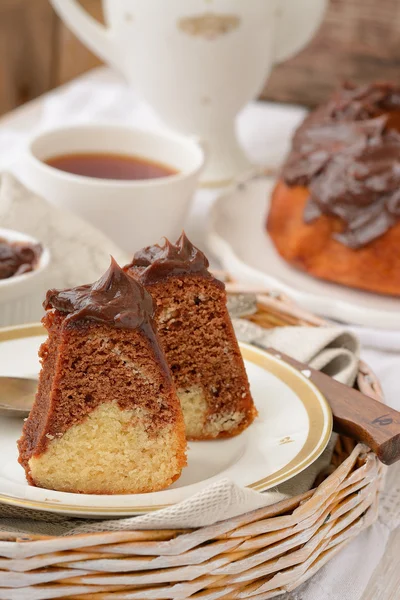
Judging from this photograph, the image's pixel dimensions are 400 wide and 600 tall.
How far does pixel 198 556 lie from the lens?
2.55 ft

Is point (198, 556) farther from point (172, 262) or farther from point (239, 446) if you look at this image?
point (172, 262)

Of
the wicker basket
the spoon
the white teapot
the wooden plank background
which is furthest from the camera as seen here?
the wooden plank background

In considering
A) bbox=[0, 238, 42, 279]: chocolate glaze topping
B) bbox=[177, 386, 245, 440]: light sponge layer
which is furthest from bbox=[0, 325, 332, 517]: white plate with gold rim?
bbox=[0, 238, 42, 279]: chocolate glaze topping

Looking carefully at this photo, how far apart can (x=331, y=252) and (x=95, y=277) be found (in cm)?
42

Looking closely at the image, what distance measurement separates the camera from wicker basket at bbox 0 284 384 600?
2.48 feet

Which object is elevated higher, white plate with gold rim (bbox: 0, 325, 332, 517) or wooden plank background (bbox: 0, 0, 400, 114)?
white plate with gold rim (bbox: 0, 325, 332, 517)

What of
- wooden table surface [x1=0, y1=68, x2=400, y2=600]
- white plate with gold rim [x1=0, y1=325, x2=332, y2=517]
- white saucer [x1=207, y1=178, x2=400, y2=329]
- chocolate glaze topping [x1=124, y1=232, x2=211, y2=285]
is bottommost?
white saucer [x1=207, y1=178, x2=400, y2=329]

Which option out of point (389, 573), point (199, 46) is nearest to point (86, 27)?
point (199, 46)

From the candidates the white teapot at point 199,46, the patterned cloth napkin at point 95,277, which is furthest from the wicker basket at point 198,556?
the white teapot at point 199,46

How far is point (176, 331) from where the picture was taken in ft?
3.16

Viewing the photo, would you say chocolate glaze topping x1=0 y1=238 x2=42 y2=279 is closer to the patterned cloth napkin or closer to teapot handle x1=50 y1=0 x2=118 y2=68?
the patterned cloth napkin

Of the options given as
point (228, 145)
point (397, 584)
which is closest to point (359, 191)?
point (228, 145)

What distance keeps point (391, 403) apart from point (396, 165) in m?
0.43

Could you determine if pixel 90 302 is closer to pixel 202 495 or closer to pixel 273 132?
pixel 202 495
